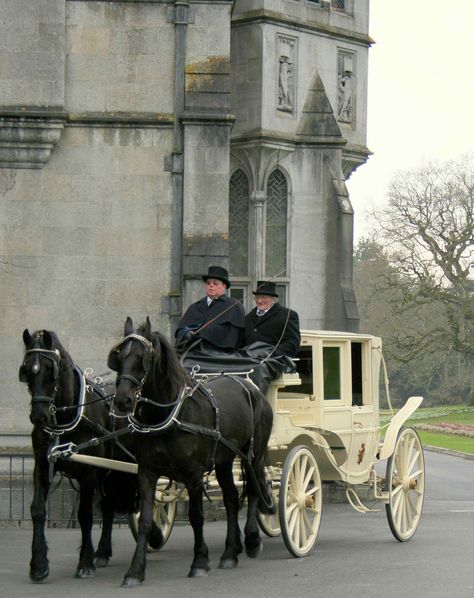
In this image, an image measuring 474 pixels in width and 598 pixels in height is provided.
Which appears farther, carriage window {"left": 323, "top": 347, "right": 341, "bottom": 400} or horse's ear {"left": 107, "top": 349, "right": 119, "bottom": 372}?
carriage window {"left": 323, "top": 347, "right": 341, "bottom": 400}

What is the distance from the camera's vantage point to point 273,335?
14078 mm

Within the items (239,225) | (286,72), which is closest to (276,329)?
(239,225)

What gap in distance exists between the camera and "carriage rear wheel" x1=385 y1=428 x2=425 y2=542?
14.2 meters

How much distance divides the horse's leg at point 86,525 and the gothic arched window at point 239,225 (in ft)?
41.9

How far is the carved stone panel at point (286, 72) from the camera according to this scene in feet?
81.7

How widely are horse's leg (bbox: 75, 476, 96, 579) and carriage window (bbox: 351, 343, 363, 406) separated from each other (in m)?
4.18

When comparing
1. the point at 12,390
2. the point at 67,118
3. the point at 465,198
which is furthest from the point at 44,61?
the point at 465,198

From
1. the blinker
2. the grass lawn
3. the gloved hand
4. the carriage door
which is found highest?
the gloved hand

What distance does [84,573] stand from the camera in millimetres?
11742

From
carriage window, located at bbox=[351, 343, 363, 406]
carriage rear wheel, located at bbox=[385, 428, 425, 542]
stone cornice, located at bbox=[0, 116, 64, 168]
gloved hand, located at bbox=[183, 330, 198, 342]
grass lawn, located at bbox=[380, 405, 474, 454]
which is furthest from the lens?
grass lawn, located at bbox=[380, 405, 474, 454]

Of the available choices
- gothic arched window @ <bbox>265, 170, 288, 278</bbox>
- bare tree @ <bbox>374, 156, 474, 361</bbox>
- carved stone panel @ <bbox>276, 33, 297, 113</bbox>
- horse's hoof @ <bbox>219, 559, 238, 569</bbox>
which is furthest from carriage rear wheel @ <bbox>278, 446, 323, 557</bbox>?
bare tree @ <bbox>374, 156, 474, 361</bbox>

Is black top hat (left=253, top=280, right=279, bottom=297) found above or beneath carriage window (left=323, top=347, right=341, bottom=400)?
above

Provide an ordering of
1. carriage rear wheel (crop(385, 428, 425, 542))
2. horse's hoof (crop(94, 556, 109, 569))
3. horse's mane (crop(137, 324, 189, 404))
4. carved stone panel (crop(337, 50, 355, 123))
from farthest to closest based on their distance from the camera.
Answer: carved stone panel (crop(337, 50, 355, 123)) < carriage rear wheel (crop(385, 428, 425, 542)) < horse's hoof (crop(94, 556, 109, 569)) < horse's mane (crop(137, 324, 189, 404))

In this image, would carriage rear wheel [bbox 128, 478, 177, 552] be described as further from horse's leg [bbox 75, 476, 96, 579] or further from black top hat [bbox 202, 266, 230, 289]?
black top hat [bbox 202, 266, 230, 289]
